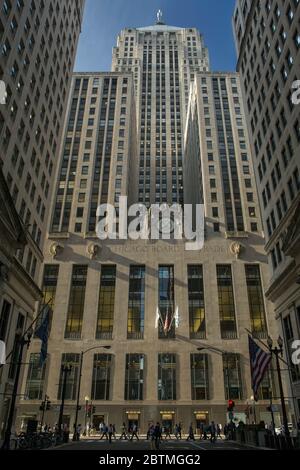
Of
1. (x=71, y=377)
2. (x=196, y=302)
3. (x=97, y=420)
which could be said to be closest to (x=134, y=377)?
(x=97, y=420)

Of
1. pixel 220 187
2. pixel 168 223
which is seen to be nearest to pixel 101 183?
pixel 168 223

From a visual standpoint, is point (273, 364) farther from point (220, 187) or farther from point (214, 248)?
point (220, 187)

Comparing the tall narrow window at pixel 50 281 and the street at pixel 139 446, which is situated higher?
the tall narrow window at pixel 50 281

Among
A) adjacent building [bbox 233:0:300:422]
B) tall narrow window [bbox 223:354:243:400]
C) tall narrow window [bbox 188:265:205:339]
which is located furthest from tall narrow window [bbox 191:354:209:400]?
adjacent building [bbox 233:0:300:422]

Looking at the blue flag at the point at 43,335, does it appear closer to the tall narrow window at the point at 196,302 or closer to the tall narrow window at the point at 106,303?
the tall narrow window at the point at 106,303

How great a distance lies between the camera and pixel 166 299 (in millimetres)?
75250

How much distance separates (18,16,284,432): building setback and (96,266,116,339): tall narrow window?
0.20 meters

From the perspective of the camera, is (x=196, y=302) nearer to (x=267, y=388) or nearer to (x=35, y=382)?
(x=267, y=388)

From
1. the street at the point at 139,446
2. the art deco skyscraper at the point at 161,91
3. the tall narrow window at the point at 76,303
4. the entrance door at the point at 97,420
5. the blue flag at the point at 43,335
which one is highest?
the art deco skyscraper at the point at 161,91

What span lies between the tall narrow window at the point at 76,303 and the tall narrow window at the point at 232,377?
27764mm

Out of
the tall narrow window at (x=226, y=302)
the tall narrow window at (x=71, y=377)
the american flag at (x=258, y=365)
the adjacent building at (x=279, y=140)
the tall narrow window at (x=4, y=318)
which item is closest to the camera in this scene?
the american flag at (x=258, y=365)

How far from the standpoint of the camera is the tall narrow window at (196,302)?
71938mm

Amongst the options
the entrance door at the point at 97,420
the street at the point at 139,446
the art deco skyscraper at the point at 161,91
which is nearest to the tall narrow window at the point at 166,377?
the entrance door at the point at 97,420
